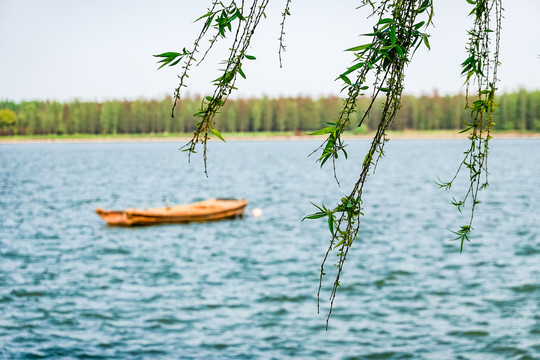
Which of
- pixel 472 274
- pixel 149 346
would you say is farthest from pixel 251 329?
pixel 472 274

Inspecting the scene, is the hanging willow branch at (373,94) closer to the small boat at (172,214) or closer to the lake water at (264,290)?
the lake water at (264,290)

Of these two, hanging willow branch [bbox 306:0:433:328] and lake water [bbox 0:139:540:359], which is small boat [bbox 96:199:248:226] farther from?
hanging willow branch [bbox 306:0:433:328]

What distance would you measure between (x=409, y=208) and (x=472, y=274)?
30.4 m

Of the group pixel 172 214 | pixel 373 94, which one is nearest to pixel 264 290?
pixel 172 214

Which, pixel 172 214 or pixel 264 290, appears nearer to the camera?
pixel 264 290

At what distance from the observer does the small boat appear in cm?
4534

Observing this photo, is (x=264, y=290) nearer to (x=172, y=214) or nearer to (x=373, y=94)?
(x=172, y=214)

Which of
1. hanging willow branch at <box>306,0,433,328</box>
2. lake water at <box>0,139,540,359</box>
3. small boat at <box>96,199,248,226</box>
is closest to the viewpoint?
hanging willow branch at <box>306,0,433,328</box>

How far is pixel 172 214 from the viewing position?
45.3 metres

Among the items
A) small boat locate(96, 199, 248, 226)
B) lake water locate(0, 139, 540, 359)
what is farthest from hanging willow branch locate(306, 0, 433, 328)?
small boat locate(96, 199, 248, 226)

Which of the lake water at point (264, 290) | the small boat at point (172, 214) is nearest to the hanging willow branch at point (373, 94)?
the lake water at point (264, 290)

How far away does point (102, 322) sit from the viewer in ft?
70.1

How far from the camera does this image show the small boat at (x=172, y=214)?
149 ft

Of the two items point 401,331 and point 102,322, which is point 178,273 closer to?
point 102,322
